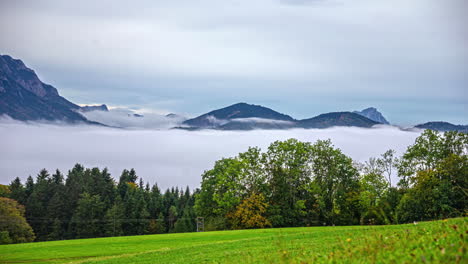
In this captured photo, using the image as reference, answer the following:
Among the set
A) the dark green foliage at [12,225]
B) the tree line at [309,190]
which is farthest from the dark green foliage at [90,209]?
the dark green foliage at [12,225]

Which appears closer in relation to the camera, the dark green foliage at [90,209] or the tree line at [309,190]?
the tree line at [309,190]

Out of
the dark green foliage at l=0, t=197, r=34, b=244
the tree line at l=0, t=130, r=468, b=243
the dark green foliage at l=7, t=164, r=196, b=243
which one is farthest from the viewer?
the dark green foliage at l=7, t=164, r=196, b=243

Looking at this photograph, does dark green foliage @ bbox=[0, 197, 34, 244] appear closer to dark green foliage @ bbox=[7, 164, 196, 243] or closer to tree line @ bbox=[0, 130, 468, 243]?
tree line @ bbox=[0, 130, 468, 243]

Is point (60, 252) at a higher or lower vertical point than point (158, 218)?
higher

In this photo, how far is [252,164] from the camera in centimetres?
Result: 6500

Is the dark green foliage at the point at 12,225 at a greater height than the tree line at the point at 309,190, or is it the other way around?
the tree line at the point at 309,190

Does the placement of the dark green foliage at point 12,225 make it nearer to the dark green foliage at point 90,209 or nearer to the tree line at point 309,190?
the tree line at point 309,190

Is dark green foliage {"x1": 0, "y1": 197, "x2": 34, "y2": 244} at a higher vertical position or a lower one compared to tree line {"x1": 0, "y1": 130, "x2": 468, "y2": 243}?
lower

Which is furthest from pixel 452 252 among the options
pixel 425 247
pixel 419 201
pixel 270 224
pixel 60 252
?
pixel 270 224

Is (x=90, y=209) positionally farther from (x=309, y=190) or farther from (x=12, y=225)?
(x=309, y=190)

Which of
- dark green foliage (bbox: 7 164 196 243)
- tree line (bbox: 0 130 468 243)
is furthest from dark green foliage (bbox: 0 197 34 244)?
dark green foliage (bbox: 7 164 196 243)

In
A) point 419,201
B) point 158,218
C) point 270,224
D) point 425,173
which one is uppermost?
point 425,173

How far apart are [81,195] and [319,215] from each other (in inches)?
2184

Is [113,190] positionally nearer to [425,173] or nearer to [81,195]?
[81,195]
